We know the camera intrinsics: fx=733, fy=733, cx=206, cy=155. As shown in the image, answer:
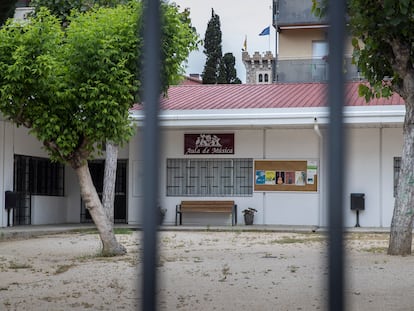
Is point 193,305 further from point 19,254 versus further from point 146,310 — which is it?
point 19,254

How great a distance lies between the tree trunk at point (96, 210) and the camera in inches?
487

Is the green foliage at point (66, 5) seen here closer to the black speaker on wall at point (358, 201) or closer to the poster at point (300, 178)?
the poster at point (300, 178)

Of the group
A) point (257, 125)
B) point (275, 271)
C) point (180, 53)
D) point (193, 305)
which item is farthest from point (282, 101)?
point (193, 305)

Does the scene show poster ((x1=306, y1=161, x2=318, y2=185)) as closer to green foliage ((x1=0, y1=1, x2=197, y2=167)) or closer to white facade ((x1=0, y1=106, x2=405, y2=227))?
white facade ((x1=0, y1=106, x2=405, y2=227))

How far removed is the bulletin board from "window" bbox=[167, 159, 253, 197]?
0.31 m

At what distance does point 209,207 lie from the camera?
833 inches

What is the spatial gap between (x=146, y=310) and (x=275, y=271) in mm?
8541

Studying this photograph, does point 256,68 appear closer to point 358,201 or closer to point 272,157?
point 272,157

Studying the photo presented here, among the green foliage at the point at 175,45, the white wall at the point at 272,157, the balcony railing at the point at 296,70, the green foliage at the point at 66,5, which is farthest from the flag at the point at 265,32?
the green foliage at the point at 175,45

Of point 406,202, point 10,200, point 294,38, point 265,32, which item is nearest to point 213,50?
point 265,32

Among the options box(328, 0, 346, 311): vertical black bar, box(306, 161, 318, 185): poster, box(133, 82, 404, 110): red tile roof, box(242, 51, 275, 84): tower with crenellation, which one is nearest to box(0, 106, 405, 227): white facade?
box(306, 161, 318, 185): poster

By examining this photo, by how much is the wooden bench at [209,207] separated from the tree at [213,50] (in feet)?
82.2

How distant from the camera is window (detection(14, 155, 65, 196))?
67.9 ft

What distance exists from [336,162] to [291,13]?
90.4 ft
